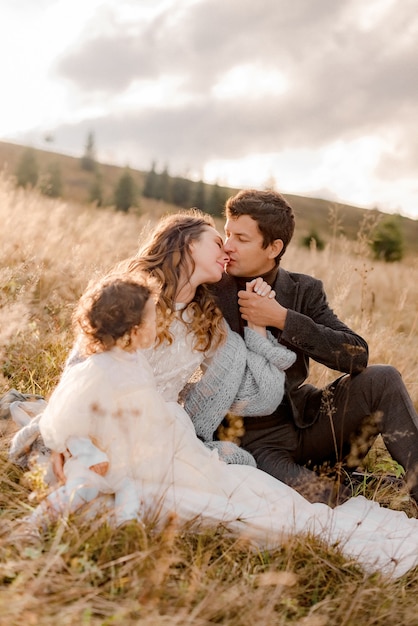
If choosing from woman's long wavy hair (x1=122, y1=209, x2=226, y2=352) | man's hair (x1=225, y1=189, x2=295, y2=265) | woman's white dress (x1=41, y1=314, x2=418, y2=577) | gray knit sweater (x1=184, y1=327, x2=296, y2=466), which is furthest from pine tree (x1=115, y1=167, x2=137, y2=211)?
woman's white dress (x1=41, y1=314, x2=418, y2=577)

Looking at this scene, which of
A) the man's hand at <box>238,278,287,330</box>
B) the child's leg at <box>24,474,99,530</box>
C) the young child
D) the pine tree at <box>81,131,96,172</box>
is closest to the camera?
the child's leg at <box>24,474,99,530</box>

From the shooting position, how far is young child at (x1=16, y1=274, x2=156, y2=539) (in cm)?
231

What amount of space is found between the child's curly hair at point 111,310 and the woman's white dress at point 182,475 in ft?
0.29

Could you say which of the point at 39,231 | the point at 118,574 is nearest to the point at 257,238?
the point at 118,574

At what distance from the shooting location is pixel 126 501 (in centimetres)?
228

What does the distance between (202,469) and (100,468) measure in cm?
46

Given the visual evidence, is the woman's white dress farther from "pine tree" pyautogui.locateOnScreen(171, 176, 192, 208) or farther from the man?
"pine tree" pyautogui.locateOnScreen(171, 176, 192, 208)

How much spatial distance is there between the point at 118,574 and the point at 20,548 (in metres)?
0.34

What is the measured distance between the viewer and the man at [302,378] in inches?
119

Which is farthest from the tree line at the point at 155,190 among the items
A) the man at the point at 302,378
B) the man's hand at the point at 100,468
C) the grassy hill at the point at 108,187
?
the man's hand at the point at 100,468

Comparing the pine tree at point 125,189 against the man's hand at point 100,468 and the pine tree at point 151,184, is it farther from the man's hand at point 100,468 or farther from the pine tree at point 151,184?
the man's hand at point 100,468

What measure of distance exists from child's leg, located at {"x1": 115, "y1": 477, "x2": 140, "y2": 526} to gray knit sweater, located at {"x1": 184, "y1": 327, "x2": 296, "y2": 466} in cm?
77

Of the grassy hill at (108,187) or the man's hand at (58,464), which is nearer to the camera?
the man's hand at (58,464)

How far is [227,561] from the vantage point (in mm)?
2350
